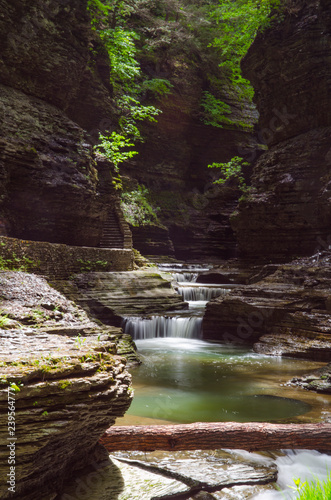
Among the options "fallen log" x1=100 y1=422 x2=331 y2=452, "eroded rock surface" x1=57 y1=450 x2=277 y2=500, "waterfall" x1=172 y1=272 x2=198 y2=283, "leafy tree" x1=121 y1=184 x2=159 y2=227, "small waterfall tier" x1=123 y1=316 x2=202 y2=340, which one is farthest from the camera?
"leafy tree" x1=121 y1=184 x2=159 y2=227

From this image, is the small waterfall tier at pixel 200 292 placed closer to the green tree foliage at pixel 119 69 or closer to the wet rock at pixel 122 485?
the green tree foliage at pixel 119 69

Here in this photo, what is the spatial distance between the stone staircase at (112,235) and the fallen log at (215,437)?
1482 cm

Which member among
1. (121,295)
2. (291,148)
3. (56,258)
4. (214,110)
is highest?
(214,110)

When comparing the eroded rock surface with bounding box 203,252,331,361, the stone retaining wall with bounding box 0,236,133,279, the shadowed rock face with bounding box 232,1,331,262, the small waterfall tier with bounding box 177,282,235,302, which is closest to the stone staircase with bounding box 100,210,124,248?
the stone retaining wall with bounding box 0,236,133,279

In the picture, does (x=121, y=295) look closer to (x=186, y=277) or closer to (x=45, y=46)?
(x=186, y=277)

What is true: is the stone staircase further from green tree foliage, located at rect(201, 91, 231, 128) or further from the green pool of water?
green tree foliage, located at rect(201, 91, 231, 128)

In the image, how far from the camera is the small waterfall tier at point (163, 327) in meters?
11.1

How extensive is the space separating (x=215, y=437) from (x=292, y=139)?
17102 mm

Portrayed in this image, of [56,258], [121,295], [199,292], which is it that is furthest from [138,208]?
[56,258]

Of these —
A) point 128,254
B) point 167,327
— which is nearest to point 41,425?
point 167,327

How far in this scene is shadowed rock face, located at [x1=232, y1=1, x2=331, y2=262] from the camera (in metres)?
15.9

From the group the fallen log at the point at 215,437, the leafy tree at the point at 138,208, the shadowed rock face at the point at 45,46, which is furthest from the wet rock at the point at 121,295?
the leafy tree at the point at 138,208

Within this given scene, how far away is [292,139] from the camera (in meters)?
17.8

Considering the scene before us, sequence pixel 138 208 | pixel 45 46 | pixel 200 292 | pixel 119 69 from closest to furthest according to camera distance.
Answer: pixel 45 46, pixel 200 292, pixel 119 69, pixel 138 208
